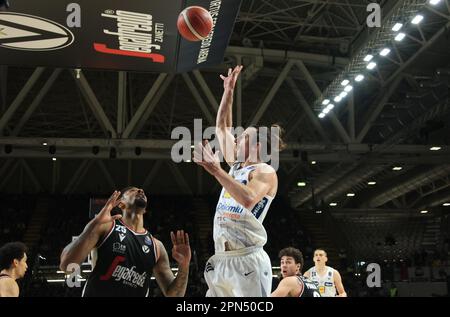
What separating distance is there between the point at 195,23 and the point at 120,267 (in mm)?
3074

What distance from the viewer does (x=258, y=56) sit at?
16609mm

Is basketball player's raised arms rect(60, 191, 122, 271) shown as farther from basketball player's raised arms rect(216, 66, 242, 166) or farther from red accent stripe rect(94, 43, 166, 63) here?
red accent stripe rect(94, 43, 166, 63)

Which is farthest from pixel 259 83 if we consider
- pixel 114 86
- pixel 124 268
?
pixel 124 268

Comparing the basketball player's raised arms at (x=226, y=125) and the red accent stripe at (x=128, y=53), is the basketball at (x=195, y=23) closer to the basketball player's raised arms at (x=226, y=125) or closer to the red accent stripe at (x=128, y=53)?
the basketball player's raised arms at (x=226, y=125)

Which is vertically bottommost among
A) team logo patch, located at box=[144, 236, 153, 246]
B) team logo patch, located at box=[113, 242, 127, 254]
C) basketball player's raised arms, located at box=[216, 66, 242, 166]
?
team logo patch, located at box=[113, 242, 127, 254]

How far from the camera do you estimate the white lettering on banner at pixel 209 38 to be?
720cm

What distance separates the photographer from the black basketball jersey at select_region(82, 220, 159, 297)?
3.82 meters

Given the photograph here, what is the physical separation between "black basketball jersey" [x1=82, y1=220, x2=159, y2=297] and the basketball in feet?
8.72

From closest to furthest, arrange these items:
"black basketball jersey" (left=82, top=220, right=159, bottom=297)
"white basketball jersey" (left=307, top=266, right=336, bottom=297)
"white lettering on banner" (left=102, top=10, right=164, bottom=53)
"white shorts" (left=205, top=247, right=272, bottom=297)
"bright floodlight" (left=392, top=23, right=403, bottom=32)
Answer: "white shorts" (left=205, top=247, right=272, bottom=297) → "black basketball jersey" (left=82, top=220, right=159, bottom=297) → "white lettering on banner" (left=102, top=10, right=164, bottom=53) → "white basketball jersey" (left=307, top=266, right=336, bottom=297) → "bright floodlight" (left=392, top=23, right=403, bottom=32)

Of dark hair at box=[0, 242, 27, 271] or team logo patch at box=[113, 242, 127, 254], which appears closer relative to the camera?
team logo patch at box=[113, 242, 127, 254]

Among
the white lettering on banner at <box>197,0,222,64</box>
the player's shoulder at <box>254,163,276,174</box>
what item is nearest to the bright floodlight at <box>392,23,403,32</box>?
the white lettering on banner at <box>197,0,222,64</box>

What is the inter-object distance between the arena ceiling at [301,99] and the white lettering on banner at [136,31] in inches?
217

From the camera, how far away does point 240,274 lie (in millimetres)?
3438
